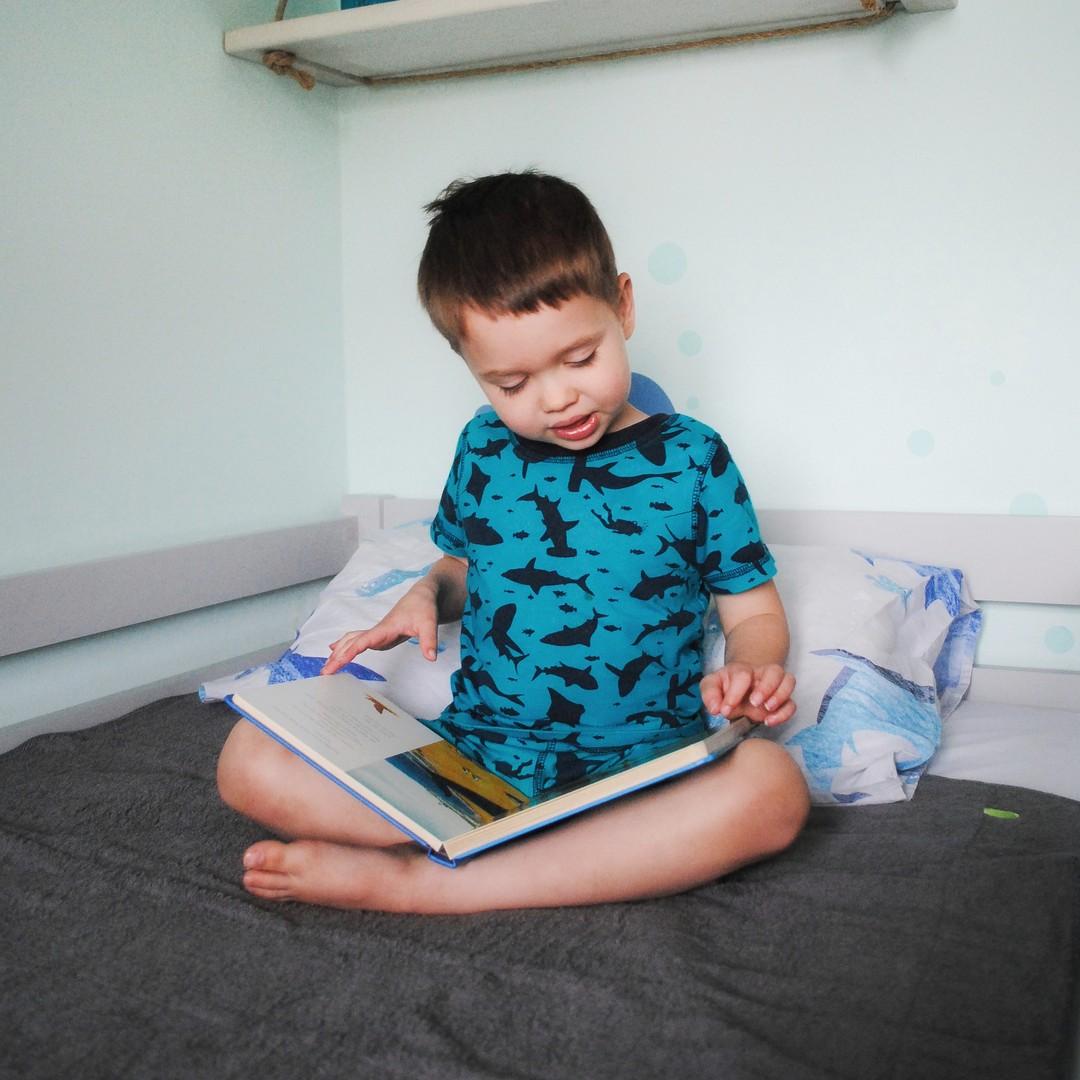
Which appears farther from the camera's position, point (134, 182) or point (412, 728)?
point (134, 182)

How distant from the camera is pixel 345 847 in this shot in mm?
818

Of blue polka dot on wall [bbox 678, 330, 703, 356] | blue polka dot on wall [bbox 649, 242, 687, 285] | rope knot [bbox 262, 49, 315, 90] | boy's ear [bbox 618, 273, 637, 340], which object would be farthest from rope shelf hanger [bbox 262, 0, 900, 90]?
boy's ear [bbox 618, 273, 637, 340]

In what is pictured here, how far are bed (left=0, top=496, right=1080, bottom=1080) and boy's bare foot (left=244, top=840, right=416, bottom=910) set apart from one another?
0.01 meters

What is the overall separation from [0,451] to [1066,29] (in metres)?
1.26

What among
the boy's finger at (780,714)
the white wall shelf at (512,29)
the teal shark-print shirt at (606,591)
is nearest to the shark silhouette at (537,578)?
the teal shark-print shirt at (606,591)

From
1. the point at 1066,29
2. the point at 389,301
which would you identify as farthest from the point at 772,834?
the point at 389,301

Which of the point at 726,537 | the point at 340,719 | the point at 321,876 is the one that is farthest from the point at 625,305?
the point at 321,876

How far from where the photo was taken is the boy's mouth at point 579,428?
92 centimetres

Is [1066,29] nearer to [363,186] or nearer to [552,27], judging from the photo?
[552,27]

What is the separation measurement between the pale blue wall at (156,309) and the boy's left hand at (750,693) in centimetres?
77

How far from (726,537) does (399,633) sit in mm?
303

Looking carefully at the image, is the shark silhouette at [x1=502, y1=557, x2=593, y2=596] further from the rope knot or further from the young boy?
the rope knot

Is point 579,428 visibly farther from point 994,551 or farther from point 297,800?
point 994,551

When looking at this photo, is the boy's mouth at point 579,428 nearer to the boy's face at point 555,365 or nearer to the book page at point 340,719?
the boy's face at point 555,365
